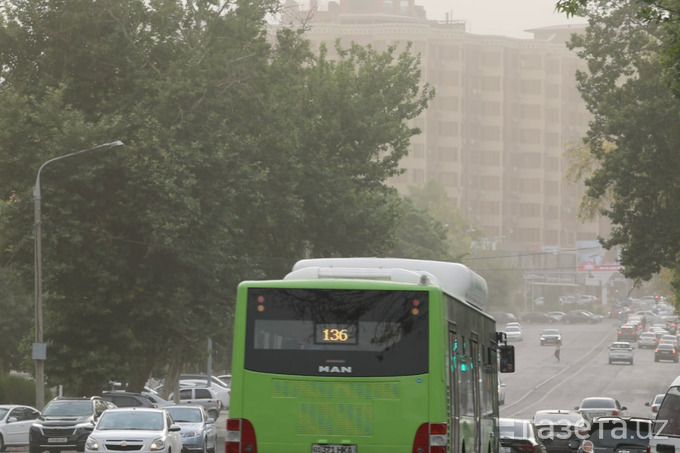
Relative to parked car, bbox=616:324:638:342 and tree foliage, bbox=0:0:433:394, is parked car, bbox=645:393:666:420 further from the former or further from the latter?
parked car, bbox=616:324:638:342

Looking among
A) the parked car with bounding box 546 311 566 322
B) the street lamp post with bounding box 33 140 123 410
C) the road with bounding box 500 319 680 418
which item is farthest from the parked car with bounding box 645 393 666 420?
the parked car with bounding box 546 311 566 322

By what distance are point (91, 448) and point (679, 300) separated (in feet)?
132

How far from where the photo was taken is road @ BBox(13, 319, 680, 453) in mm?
76562

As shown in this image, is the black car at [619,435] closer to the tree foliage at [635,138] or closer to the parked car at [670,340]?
the tree foliage at [635,138]

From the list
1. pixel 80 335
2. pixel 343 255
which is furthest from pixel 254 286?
pixel 343 255

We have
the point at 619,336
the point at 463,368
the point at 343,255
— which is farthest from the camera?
the point at 619,336

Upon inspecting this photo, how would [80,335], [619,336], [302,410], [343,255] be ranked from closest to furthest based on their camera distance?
1. [302,410]
2. [80,335]
3. [343,255]
4. [619,336]

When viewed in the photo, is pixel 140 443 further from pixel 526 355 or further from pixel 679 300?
pixel 526 355

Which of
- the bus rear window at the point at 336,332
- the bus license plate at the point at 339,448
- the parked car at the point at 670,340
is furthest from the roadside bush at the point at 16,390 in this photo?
the parked car at the point at 670,340

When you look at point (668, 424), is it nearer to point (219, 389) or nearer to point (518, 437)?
point (518, 437)

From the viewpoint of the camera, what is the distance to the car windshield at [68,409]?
36.3m

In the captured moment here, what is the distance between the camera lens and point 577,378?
305 feet

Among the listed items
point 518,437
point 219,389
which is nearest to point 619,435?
point 518,437

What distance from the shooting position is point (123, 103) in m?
45.8
